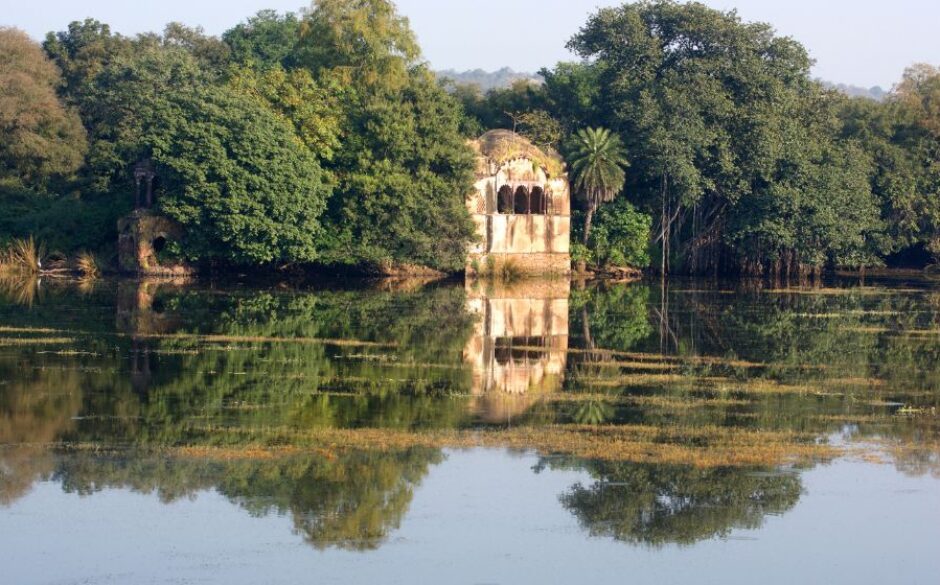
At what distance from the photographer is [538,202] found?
54.8 meters

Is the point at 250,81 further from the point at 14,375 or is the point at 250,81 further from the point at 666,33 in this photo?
the point at 14,375

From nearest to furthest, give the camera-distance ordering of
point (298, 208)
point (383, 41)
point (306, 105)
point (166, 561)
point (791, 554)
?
point (166, 561)
point (791, 554)
point (298, 208)
point (306, 105)
point (383, 41)

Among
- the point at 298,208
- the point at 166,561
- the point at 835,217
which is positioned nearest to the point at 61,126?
the point at 298,208

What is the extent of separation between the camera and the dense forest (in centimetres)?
4784

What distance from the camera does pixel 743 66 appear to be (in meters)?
55.4

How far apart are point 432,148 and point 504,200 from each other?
20.1ft

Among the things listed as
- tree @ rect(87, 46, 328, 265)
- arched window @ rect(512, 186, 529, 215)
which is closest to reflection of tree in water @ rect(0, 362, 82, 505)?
tree @ rect(87, 46, 328, 265)

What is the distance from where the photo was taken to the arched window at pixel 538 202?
2132 inches

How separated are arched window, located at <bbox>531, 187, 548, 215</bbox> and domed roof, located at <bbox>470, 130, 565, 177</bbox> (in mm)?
1168

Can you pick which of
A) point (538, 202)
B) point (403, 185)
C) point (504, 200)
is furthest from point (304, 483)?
point (504, 200)

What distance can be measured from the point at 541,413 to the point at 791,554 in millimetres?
6949

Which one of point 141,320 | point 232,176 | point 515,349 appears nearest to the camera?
point 515,349

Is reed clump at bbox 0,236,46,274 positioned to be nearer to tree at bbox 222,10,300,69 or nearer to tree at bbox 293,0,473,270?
tree at bbox 293,0,473,270

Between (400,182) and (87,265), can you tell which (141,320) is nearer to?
(87,265)
